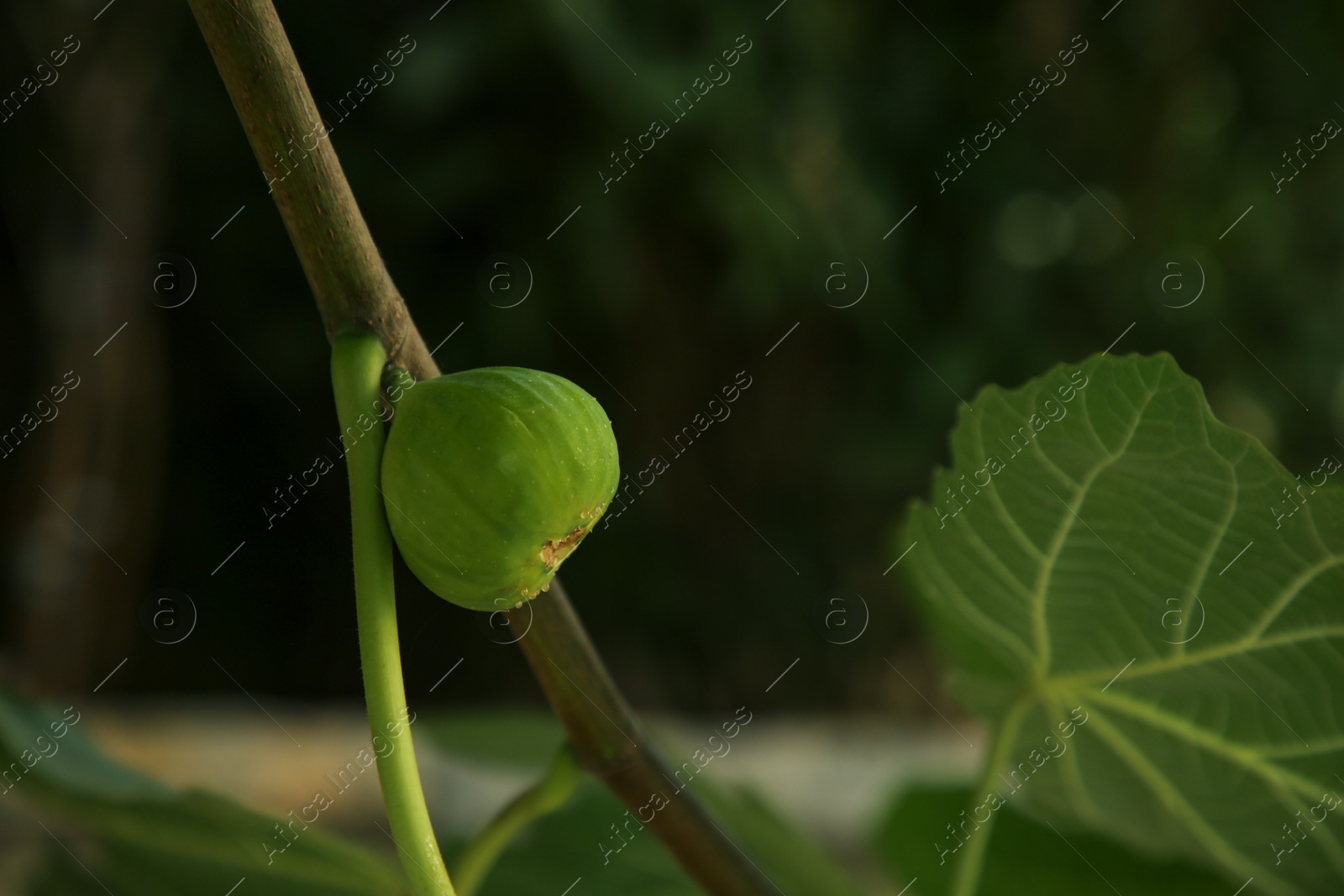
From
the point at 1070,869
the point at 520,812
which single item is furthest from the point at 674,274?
the point at 520,812

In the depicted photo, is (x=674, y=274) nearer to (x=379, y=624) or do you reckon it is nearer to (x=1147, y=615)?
(x=1147, y=615)

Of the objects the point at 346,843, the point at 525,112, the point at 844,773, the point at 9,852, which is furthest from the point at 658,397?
the point at 346,843

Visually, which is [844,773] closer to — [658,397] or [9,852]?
[658,397]

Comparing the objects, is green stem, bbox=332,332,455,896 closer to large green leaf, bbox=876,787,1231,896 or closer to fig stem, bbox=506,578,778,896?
fig stem, bbox=506,578,778,896

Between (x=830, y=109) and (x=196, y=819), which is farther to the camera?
(x=830, y=109)

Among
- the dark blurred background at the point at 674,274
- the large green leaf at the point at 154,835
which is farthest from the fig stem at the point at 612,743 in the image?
the dark blurred background at the point at 674,274

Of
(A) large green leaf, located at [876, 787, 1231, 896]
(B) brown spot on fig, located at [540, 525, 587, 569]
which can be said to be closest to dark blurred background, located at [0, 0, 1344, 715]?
(A) large green leaf, located at [876, 787, 1231, 896]
